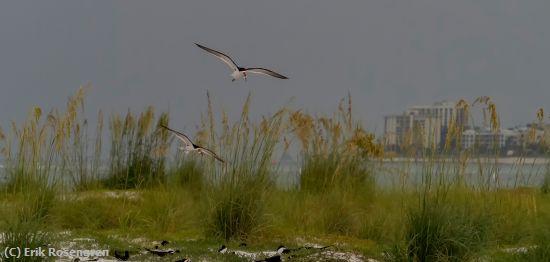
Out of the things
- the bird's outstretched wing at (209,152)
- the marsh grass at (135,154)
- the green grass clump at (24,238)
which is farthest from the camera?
the marsh grass at (135,154)

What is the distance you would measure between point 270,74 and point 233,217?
1366 millimetres

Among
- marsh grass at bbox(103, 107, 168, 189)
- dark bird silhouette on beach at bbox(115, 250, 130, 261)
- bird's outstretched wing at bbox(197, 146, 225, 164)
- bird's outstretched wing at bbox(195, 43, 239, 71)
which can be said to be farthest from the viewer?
marsh grass at bbox(103, 107, 168, 189)

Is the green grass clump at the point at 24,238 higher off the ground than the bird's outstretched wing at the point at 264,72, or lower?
lower

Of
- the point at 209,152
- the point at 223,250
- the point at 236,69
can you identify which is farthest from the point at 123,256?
the point at 236,69

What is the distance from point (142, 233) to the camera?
21.0 feet

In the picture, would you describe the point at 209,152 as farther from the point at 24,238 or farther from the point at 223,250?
the point at 24,238

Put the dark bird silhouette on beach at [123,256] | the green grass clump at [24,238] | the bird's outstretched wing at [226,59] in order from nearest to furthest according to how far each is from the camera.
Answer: the green grass clump at [24,238], the dark bird silhouette on beach at [123,256], the bird's outstretched wing at [226,59]

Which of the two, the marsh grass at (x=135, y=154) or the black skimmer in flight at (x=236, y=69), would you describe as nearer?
the black skimmer in flight at (x=236, y=69)

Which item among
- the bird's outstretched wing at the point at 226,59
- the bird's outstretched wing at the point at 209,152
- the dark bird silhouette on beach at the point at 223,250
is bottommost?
the dark bird silhouette on beach at the point at 223,250

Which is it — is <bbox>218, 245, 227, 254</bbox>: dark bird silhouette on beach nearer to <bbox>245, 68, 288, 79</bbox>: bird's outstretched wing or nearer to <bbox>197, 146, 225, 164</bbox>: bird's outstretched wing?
<bbox>197, 146, 225, 164</bbox>: bird's outstretched wing

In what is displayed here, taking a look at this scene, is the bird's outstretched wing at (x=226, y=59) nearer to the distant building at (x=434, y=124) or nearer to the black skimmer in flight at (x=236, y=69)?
the black skimmer in flight at (x=236, y=69)

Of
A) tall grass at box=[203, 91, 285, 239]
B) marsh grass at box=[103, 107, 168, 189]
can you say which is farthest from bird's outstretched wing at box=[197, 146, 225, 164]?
marsh grass at box=[103, 107, 168, 189]

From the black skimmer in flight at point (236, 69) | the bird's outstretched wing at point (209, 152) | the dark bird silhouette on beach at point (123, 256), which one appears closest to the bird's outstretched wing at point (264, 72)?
the black skimmer in flight at point (236, 69)

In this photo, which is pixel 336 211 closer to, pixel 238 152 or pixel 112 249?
pixel 238 152
